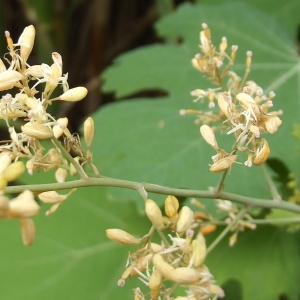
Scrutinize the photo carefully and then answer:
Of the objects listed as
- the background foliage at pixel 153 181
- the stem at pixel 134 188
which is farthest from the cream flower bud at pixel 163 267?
the background foliage at pixel 153 181

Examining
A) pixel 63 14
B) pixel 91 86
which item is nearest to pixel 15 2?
pixel 63 14

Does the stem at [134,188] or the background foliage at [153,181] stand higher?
the stem at [134,188]

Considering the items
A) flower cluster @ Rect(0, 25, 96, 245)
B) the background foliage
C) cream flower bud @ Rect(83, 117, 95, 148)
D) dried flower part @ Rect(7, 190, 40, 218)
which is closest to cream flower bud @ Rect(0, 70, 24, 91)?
flower cluster @ Rect(0, 25, 96, 245)

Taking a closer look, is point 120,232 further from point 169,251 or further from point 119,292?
point 119,292

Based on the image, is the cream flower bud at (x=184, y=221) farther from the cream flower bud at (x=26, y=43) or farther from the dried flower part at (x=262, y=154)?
Answer: the cream flower bud at (x=26, y=43)

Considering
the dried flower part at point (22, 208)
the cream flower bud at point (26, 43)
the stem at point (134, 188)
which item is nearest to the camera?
the dried flower part at point (22, 208)

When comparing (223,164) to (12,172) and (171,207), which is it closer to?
(171,207)

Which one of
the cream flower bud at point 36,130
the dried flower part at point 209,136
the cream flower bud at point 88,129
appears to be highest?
the cream flower bud at point 36,130
